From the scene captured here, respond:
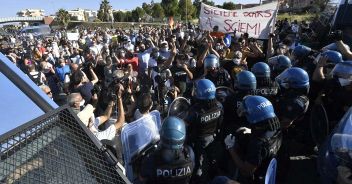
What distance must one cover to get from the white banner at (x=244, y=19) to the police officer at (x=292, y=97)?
5.26 meters

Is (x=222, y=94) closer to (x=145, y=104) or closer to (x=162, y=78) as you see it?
(x=145, y=104)

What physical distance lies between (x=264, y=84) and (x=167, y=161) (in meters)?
2.66

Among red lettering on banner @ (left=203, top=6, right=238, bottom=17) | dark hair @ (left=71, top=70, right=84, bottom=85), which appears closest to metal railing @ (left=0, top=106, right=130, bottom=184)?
dark hair @ (left=71, top=70, right=84, bottom=85)

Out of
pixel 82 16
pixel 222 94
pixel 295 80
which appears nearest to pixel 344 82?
pixel 295 80

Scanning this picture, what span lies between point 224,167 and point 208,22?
667cm

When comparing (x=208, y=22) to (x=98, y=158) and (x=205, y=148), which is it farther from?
(x=98, y=158)

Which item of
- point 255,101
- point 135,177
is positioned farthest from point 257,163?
point 135,177

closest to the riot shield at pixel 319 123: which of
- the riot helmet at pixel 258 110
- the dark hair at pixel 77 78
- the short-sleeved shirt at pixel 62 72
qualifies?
the riot helmet at pixel 258 110

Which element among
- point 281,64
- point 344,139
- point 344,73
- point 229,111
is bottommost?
point 229,111

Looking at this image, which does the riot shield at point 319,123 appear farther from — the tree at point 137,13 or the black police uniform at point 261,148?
the tree at point 137,13

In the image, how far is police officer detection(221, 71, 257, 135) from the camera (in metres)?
4.71

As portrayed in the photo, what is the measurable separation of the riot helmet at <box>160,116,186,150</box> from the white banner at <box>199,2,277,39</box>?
746 centimetres

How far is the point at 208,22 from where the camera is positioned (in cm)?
1066

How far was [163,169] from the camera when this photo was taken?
2.90 m
